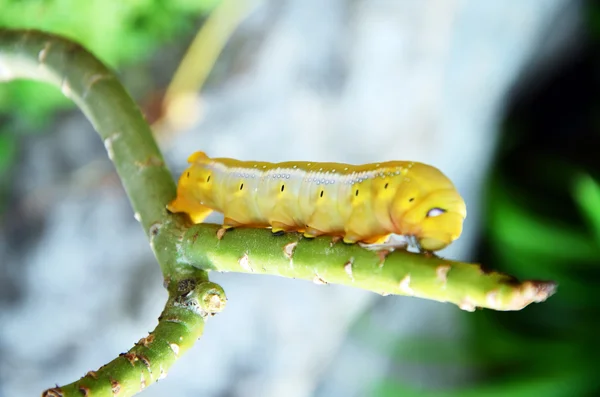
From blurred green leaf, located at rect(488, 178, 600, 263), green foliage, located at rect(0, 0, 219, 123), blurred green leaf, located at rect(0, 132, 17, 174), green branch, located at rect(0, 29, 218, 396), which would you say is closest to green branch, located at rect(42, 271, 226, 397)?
green branch, located at rect(0, 29, 218, 396)

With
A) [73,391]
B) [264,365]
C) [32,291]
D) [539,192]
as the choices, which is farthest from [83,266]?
[539,192]

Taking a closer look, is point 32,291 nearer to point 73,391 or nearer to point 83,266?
point 83,266

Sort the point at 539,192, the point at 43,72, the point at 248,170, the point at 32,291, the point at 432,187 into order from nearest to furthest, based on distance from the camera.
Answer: the point at 432,187 < the point at 248,170 < the point at 43,72 < the point at 32,291 < the point at 539,192

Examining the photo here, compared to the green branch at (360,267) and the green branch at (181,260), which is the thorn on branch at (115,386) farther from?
the green branch at (360,267)

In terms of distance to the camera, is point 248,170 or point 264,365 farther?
point 264,365

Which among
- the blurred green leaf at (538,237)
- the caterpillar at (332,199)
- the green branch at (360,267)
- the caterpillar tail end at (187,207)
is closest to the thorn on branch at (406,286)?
the green branch at (360,267)

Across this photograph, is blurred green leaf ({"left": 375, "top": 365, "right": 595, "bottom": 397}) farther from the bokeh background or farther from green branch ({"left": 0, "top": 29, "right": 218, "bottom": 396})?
green branch ({"left": 0, "top": 29, "right": 218, "bottom": 396})
